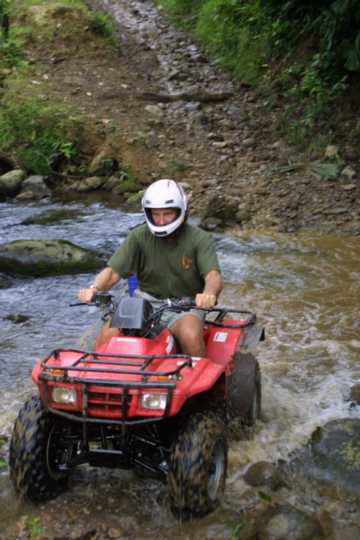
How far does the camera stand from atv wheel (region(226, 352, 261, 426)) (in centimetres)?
470

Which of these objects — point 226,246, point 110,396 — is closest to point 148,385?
point 110,396

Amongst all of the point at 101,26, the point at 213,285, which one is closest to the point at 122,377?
the point at 213,285

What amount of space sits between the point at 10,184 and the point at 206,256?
26.8 ft

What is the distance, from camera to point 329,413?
5344 mm

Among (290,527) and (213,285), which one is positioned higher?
(213,285)

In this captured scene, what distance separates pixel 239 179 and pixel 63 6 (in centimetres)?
896

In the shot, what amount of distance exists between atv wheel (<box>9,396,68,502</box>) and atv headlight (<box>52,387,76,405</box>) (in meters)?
0.22

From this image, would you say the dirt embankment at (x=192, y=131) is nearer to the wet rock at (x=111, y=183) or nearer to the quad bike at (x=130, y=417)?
the wet rock at (x=111, y=183)

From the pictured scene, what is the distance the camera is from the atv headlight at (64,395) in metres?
3.71

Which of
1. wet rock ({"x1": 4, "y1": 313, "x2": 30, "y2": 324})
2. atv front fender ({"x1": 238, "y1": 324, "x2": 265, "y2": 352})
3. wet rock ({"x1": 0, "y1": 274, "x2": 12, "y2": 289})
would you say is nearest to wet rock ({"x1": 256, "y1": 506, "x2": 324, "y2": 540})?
atv front fender ({"x1": 238, "y1": 324, "x2": 265, "y2": 352})

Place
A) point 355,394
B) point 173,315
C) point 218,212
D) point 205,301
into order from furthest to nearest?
point 218,212
point 355,394
point 173,315
point 205,301

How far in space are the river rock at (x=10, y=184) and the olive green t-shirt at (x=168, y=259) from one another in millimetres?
7781

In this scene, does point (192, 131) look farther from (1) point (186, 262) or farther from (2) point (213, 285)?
(2) point (213, 285)

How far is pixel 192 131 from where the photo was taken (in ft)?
45.3
